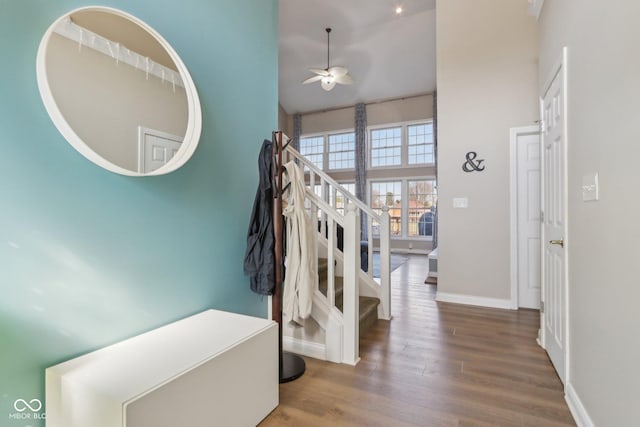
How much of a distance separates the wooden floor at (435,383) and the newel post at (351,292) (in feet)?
0.37

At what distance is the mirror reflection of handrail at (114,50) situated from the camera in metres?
1.17

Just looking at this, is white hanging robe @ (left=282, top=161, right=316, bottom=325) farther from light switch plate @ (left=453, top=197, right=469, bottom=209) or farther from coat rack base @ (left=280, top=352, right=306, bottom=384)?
Result: light switch plate @ (left=453, top=197, right=469, bottom=209)

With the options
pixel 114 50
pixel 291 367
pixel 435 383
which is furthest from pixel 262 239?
pixel 435 383

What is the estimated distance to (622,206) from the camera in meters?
1.16

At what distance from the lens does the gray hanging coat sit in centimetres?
192

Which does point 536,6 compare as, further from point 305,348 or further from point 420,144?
point 420,144

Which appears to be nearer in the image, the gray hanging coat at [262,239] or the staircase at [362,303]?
the gray hanging coat at [262,239]

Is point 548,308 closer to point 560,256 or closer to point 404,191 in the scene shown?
point 560,256

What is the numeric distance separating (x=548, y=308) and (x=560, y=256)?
0.56 m

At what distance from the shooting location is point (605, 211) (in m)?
1.32

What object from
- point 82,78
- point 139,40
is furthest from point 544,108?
point 82,78

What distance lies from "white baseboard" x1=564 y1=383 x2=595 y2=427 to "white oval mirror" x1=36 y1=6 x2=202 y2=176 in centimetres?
238

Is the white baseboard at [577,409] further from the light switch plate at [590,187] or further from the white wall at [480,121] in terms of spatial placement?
the white wall at [480,121]

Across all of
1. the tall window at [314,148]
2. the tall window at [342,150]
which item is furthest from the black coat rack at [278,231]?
the tall window at [314,148]
